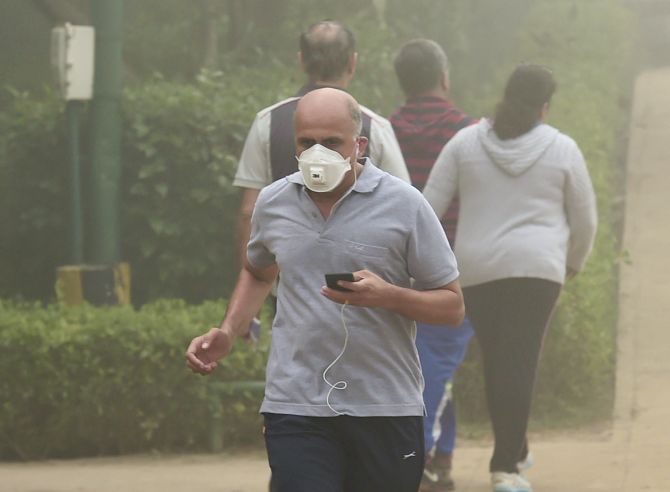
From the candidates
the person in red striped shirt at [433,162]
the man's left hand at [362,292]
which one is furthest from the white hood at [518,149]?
the man's left hand at [362,292]

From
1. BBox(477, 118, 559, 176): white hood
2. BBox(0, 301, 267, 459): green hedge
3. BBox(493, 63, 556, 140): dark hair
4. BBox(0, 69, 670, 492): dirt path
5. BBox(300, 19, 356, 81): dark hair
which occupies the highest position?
BBox(300, 19, 356, 81): dark hair

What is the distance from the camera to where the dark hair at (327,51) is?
571 cm

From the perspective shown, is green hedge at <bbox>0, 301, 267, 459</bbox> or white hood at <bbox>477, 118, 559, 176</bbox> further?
green hedge at <bbox>0, 301, 267, 459</bbox>

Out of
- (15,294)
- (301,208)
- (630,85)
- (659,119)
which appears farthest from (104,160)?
(630,85)

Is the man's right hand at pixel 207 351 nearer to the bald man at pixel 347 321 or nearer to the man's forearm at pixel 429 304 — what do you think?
the bald man at pixel 347 321

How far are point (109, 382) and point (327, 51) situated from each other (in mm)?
2453

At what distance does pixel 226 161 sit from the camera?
29.7ft

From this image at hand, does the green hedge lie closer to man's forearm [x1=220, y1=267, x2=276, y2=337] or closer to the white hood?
the white hood

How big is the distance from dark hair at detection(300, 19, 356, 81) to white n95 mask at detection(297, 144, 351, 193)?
167cm

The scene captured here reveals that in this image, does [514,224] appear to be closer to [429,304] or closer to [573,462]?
[573,462]

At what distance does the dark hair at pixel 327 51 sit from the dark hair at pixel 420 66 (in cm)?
90

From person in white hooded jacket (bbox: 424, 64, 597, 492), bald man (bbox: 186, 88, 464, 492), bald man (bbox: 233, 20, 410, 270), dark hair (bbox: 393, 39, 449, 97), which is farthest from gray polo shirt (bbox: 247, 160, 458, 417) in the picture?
dark hair (bbox: 393, 39, 449, 97)

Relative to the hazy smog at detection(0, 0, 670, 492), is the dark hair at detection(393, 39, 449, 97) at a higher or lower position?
higher

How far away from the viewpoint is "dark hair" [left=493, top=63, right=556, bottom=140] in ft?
20.9
